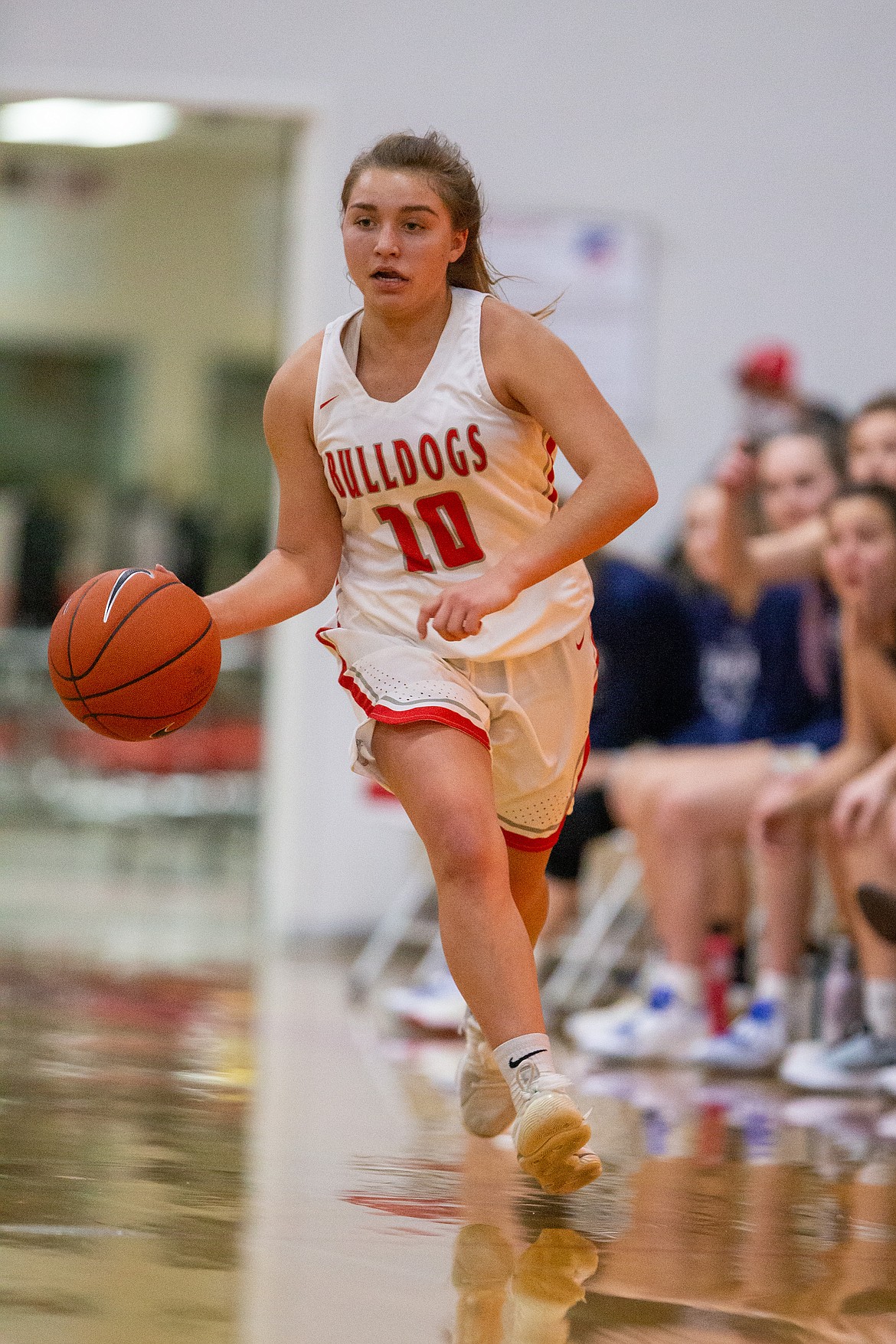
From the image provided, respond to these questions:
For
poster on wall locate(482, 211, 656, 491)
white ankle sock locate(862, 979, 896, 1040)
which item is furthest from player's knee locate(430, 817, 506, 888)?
poster on wall locate(482, 211, 656, 491)

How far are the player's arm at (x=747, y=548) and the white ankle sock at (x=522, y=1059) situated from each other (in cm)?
238

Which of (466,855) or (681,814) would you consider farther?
(681,814)

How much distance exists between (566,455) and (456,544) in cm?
21

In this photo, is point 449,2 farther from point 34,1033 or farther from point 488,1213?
point 488,1213

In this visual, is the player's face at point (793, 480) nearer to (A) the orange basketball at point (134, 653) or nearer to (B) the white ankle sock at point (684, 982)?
(B) the white ankle sock at point (684, 982)

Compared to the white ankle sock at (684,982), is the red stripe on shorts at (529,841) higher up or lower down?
higher up

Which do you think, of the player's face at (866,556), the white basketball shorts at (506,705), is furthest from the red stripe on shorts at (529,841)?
the player's face at (866,556)

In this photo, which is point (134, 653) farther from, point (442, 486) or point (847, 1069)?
point (847, 1069)

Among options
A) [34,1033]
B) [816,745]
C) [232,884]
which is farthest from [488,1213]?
[232,884]

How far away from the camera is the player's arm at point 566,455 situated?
2.46m

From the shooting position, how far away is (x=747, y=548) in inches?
187

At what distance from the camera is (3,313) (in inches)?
546

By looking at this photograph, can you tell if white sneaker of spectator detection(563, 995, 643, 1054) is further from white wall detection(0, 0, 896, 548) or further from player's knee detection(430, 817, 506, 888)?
white wall detection(0, 0, 896, 548)

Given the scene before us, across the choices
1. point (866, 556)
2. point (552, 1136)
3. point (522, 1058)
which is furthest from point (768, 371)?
point (552, 1136)
